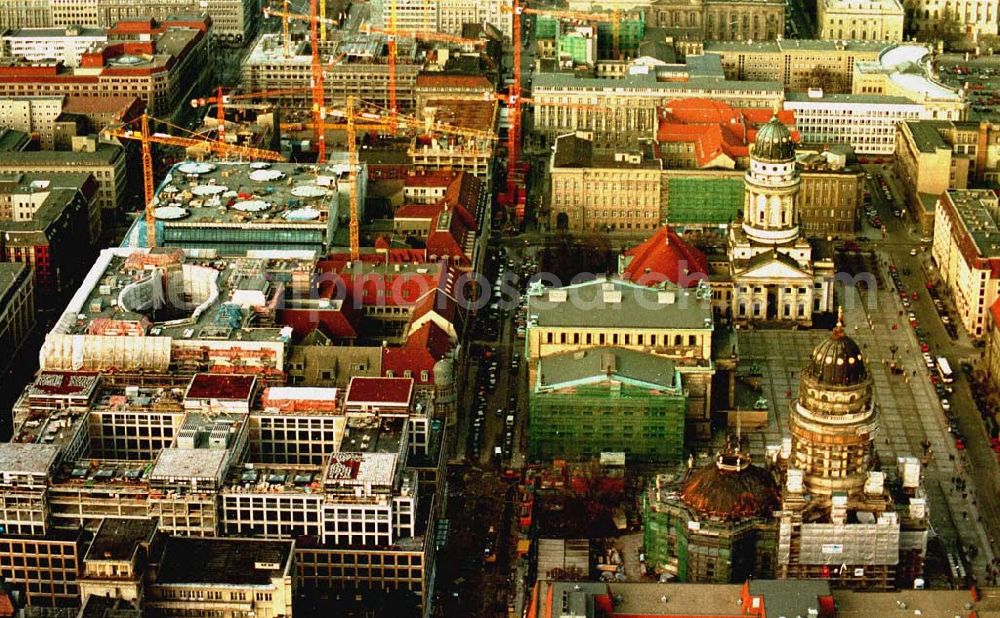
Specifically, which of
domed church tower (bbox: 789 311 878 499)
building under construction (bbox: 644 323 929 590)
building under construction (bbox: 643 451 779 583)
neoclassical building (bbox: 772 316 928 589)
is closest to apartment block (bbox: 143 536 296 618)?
building under construction (bbox: 643 451 779 583)

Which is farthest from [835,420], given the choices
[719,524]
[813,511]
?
[719,524]

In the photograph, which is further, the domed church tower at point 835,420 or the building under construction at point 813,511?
the domed church tower at point 835,420

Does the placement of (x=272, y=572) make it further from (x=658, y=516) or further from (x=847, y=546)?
(x=847, y=546)

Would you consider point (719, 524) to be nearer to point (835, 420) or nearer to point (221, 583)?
point (835, 420)

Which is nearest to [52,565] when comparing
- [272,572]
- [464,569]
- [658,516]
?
[272,572]

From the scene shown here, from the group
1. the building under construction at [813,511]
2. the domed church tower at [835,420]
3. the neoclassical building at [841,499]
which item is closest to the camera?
the neoclassical building at [841,499]

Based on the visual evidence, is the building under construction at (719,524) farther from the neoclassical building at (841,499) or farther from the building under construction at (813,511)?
the neoclassical building at (841,499)

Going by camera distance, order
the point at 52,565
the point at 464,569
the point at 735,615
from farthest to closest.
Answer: the point at 464,569
the point at 52,565
the point at 735,615

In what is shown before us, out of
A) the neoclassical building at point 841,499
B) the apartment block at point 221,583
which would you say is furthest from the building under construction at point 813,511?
the apartment block at point 221,583
